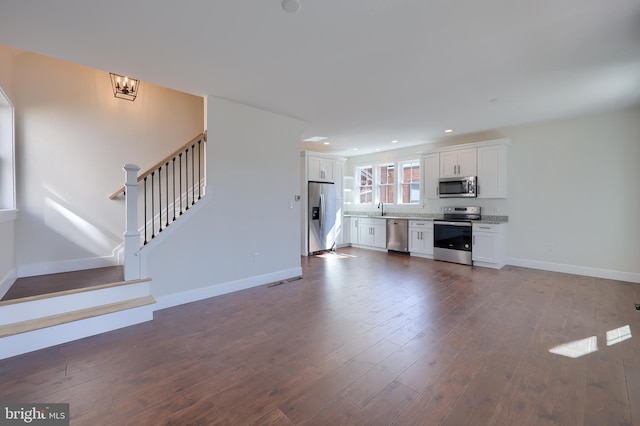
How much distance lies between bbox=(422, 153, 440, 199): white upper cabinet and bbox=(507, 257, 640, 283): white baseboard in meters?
2.05

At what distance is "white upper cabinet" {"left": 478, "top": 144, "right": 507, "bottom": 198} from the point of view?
5307mm

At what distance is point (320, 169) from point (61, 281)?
16.7 feet

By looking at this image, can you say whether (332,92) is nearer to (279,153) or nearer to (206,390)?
(279,153)

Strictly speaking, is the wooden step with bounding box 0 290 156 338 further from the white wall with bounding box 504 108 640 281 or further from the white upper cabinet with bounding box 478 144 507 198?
the white wall with bounding box 504 108 640 281

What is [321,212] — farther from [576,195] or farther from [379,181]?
[576,195]

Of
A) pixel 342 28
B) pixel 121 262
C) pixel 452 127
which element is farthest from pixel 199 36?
pixel 452 127

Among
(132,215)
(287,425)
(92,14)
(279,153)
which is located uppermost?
(92,14)

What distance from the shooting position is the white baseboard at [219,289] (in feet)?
10.9

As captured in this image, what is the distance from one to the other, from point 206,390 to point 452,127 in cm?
559

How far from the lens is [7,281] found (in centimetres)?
299

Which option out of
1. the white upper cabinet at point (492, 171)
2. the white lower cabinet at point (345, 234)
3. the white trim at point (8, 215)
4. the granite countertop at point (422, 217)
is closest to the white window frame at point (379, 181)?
the granite countertop at point (422, 217)

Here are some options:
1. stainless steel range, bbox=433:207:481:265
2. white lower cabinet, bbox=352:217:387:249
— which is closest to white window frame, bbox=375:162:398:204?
white lower cabinet, bbox=352:217:387:249

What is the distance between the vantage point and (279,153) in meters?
4.44

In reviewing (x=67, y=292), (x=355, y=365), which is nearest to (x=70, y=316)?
(x=67, y=292)
